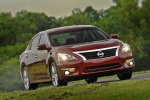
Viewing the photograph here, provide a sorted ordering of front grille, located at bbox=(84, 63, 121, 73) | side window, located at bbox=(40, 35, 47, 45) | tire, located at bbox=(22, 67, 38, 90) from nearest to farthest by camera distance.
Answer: front grille, located at bbox=(84, 63, 121, 73) → side window, located at bbox=(40, 35, 47, 45) → tire, located at bbox=(22, 67, 38, 90)

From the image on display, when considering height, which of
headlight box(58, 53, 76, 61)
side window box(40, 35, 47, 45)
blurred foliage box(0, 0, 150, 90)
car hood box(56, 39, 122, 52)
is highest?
side window box(40, 35, 47, 45)

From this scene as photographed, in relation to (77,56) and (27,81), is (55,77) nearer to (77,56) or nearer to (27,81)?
(77,56)

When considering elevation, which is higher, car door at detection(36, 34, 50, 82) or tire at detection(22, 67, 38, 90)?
car door at detection(36, 34, 50, 82)

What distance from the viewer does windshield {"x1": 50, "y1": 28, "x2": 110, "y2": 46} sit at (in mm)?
17812

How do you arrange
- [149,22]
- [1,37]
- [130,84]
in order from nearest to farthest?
1. [130,84]
2. [149,22]
3. [1,37]

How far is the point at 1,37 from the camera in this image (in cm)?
13050

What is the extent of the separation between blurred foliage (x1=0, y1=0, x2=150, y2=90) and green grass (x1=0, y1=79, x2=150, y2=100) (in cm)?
7566

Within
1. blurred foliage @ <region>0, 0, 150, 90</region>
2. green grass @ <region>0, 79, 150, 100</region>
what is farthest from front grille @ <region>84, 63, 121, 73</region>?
blurred foliage @ <region>0, 0, 150, 90</region>

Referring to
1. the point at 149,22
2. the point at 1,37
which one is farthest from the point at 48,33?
the point at 1,37

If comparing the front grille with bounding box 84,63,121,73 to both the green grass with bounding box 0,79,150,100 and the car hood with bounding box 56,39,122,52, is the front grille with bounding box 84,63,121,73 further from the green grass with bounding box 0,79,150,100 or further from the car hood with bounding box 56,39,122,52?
the green grass with bounding box 0,79,150,100

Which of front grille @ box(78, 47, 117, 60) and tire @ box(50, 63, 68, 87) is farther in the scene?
tire @ box(50, 63, 68, 87)

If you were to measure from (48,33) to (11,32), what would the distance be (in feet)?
381

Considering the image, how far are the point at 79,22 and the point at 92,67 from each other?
136 metres

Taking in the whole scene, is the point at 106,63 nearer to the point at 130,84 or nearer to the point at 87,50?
the point at 87,50
